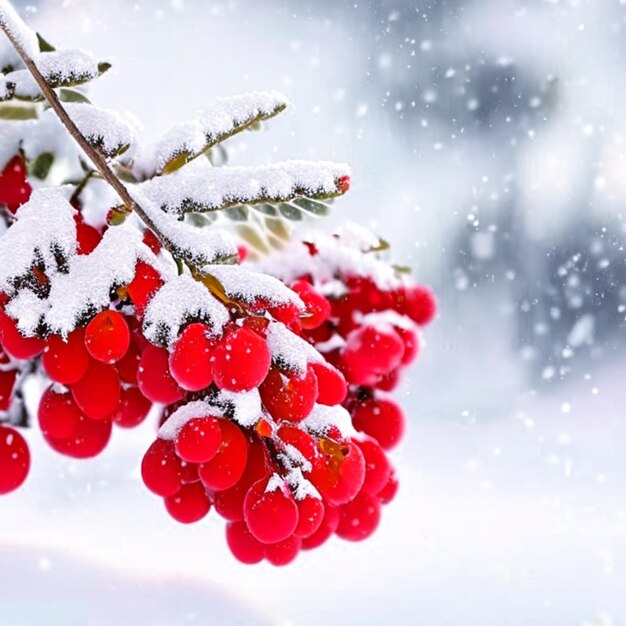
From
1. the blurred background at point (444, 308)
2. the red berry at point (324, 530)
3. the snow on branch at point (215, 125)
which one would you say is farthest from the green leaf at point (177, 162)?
the blurred background at point (444, 308)

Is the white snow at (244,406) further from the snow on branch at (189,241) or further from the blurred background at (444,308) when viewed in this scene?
the blurred background at (444,308)

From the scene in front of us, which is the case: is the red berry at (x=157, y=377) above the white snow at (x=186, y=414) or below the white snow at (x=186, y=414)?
above

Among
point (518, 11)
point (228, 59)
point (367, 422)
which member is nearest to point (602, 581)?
point (367, 422)

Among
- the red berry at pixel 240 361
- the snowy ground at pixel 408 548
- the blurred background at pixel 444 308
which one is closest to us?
the red berry at pixel 240 361

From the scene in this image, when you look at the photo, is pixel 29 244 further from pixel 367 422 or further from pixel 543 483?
pixel 543 483

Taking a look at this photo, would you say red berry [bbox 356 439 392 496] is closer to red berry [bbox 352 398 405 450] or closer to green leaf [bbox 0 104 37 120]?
red berry [bbox 352 398 405 450]

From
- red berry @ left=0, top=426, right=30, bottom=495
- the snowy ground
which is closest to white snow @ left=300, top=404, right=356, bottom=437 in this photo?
red berry @ left=0, top=426, right=30, bottom=495

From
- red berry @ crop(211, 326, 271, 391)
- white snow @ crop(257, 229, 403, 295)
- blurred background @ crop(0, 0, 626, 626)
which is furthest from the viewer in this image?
blurred background @ crop(0, 0, 626, 626)
